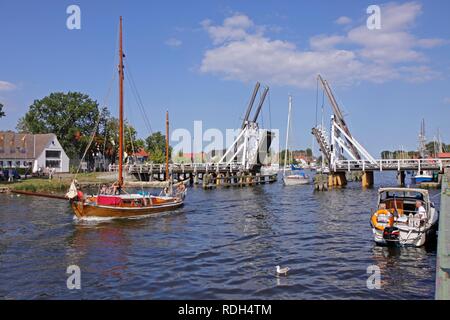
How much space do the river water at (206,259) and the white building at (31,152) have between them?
54.5 metres

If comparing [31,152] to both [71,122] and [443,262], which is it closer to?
[71,122]

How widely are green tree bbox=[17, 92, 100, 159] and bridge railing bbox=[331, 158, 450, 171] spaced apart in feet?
208

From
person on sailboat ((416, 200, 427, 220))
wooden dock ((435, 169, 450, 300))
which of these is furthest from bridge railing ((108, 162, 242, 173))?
wooden dock ((435, 169, 450, 300))

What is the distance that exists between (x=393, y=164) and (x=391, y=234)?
4618 cm

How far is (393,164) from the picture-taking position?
204 feet

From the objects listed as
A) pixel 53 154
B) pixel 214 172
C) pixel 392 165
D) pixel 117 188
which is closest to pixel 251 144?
pixel 214 172

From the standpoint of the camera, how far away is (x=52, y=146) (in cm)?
8894

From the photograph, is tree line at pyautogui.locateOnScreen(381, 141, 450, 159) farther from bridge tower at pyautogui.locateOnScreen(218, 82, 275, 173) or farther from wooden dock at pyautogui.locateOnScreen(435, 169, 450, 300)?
wooden dock at pyautogui.locateOnScreen(435, 169, 450, 300)

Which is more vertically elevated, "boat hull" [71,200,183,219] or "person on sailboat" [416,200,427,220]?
"person on sailboat" [416,200,427,220]

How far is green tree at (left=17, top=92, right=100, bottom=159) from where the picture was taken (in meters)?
102

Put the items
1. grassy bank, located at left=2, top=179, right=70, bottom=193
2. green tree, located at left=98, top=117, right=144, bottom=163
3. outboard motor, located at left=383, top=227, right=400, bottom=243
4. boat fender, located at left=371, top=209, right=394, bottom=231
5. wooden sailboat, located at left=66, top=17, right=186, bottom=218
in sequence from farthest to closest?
green tree, located at left=98, top=117, right=144, bottom=163 → grassy bank, located at left=2, top=179, right=70, bottom=193 → wooden sailboat, located at left=66, top=17, right=186, bottom=218 → boat fender, located at left=371, top=209, right=394, bottom=231 → outboard motor, located at left=383, top=227, right=400, bottom=243
